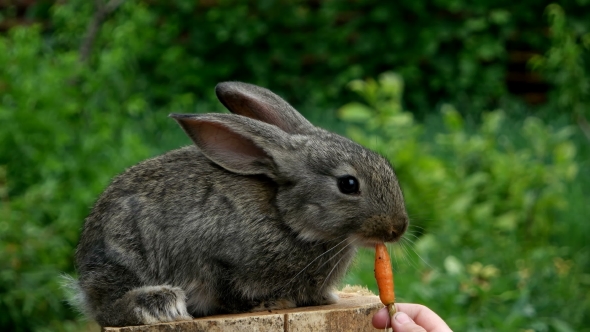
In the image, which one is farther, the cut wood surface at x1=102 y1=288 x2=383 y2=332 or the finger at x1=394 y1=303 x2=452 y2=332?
the finger at x1=394 y1=303 x2=452 y2=332

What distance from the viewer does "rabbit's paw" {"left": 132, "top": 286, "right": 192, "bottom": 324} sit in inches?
113

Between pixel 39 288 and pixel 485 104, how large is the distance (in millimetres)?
6051

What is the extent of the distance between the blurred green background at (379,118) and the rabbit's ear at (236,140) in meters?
0.62

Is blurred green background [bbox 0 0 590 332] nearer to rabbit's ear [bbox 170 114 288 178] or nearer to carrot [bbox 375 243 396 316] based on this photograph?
carrot [bbox 375 243 396 316]

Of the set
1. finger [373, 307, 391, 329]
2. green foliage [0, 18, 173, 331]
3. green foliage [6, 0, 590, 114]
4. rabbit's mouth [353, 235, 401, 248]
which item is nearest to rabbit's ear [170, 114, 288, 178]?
rabbit's mouth [353, 235, 401, 248]

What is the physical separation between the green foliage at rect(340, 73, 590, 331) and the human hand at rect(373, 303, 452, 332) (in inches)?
58.5


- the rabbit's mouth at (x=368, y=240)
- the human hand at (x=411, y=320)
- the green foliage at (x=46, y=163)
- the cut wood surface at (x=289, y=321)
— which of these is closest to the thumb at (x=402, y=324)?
the human hand at (x=411, y=320)

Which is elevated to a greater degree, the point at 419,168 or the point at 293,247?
the point at 419,168

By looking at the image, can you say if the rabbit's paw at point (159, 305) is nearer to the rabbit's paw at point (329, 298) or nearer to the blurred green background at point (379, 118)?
the rabbit's paw at point (329, 298)

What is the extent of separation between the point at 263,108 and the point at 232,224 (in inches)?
22.9

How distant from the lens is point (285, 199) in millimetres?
3100

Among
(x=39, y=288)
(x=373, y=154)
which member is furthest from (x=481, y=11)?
(x=373, y=154)

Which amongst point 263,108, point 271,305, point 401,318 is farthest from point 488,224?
point 271,305

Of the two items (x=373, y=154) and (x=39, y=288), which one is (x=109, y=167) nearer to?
(x=39, y=288)
